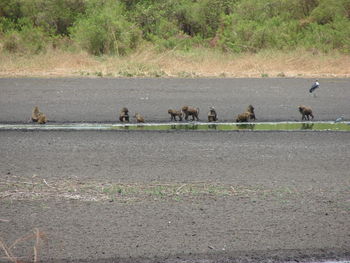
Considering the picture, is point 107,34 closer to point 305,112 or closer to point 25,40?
point 25,40

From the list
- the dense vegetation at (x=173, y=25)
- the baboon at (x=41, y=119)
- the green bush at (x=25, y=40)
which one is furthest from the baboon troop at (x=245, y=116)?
the green bush at (x=25, y=40)

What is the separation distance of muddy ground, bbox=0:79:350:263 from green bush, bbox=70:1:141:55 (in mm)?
14666

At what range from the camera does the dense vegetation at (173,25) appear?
28.1 metres

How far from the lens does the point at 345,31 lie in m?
28.2

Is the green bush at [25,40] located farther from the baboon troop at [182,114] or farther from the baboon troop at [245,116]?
the baboon troop at [245,116]

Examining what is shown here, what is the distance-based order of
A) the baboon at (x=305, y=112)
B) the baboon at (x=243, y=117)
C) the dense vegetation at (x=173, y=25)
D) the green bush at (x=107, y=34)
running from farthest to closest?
the dense vegetation at (x=173, y=25) < the green bush at (x=107, y=34) < the baboon at (x=305, y=112) < the baboon at (x=243, y=117)

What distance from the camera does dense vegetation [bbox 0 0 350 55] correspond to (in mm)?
28062

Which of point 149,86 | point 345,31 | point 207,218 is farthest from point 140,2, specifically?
point 207,218

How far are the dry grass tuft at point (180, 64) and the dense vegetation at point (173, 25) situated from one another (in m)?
1.82

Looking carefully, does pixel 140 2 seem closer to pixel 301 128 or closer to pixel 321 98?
pixel 321 98

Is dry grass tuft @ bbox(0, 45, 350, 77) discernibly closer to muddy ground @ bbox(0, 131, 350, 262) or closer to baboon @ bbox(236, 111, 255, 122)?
baboon @ bbox(236, 111, 255, 122)

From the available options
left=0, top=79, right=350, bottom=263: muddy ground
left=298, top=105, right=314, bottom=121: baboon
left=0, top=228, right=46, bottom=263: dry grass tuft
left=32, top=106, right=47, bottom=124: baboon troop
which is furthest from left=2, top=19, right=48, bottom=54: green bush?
left=0, top=228, right=46, bottom=263: dry grass tuft

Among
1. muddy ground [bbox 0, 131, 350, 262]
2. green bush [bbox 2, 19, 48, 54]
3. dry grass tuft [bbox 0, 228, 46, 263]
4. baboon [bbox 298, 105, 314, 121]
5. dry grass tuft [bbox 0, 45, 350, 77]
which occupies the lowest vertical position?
dry grass tuft [bbox 0, 228, 46, 263]

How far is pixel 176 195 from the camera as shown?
23.4 feet
